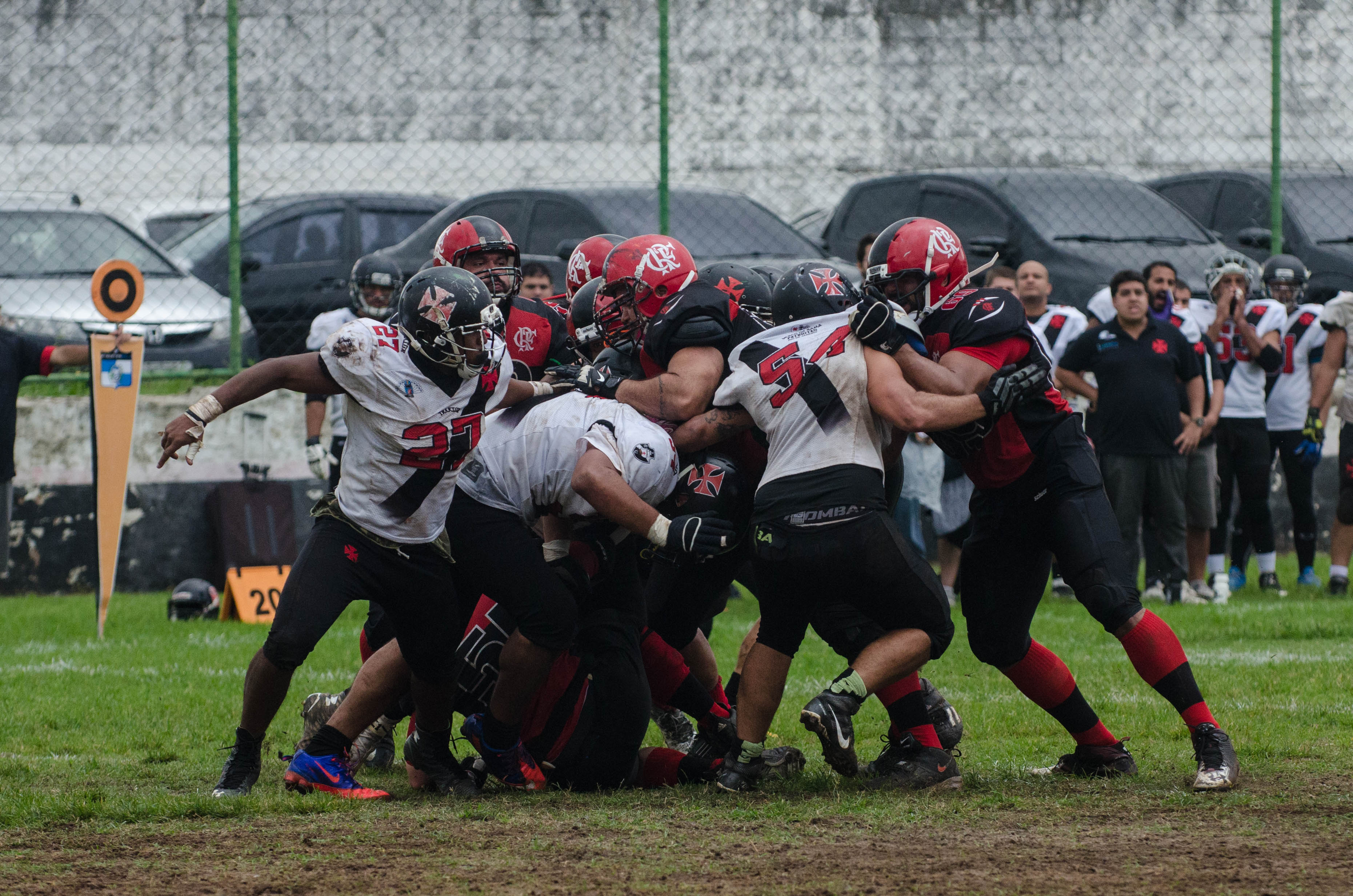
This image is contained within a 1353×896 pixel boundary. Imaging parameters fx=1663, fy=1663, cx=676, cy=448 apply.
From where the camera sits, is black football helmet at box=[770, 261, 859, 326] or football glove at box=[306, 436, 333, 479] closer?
black football helmet at box=[770, 261, 859, 326]

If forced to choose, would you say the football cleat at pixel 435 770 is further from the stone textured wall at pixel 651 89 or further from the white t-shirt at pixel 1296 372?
the stone textured wall at pixel 651 89

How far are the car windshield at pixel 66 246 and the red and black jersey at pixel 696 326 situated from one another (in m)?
7.26

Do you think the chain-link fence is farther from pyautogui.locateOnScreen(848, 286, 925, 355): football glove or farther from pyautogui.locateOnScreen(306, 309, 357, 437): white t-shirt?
pyautogui.locateOnScreen(848, 286, 925, 355): football glove

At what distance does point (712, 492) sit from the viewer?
5879mm

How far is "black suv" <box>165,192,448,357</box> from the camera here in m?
13.3

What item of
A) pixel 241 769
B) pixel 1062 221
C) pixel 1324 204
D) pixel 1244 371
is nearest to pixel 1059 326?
pixel 1244 371

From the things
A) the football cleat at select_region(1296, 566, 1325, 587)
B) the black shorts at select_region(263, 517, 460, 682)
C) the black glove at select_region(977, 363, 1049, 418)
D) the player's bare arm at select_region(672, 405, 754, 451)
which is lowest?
the football cleat at select_region(1296, 566, 1325, 587)

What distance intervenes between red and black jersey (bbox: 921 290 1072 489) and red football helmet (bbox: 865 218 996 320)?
0.17 feet

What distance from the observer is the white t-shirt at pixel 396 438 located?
18.0 ft

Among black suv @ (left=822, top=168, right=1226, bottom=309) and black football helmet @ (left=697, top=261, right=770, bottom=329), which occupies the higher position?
black suv @ (left=822, top=168, right=1226, bottom=309)

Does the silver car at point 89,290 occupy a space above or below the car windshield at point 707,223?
below

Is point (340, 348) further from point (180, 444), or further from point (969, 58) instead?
point (969, 58)

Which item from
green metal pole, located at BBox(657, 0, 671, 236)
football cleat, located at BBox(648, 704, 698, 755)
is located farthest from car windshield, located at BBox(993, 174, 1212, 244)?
football cleat, located at BBox(648, 704, 698, 755)

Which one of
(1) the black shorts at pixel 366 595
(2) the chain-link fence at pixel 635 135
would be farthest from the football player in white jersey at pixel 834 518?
(2) the chain-link fence at pixel 635 135
